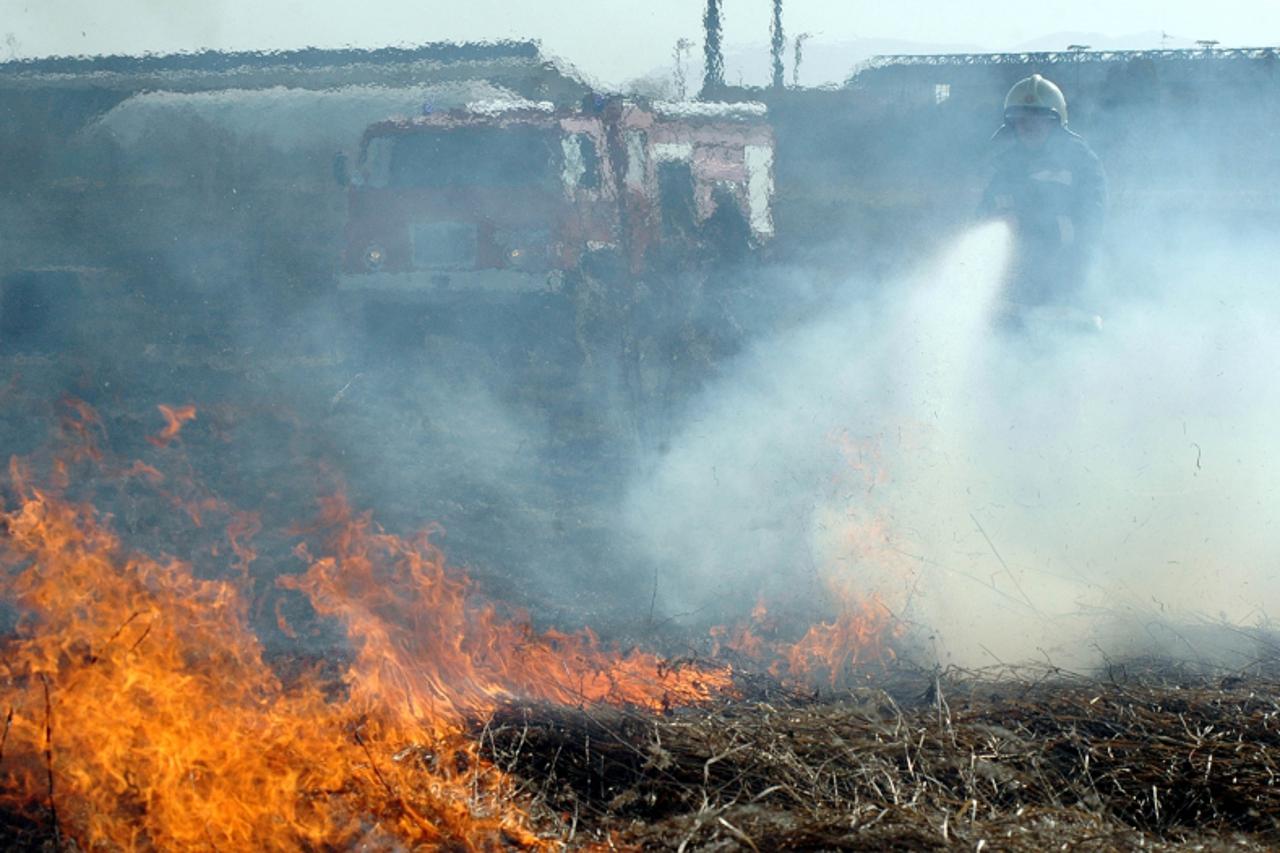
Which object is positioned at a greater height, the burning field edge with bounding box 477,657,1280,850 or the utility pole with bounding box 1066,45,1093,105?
the utility pole with bounding box 1066,45,1093,105

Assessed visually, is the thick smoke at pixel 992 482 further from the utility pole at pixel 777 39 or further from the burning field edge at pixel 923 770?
the utility pole at pixel 777 39

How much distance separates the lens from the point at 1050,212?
25.2ft

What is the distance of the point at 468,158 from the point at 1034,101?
5.28 metres

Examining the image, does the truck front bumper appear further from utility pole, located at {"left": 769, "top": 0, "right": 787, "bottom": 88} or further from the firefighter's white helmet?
utility pole, located at {"left": 769, "top": 0, "right": 787, "bottom": 88}

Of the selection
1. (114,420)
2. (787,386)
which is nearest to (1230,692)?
(787,386)

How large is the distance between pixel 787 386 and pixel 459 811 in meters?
5.47

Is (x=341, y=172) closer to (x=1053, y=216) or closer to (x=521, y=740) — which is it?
(x=1053, y=216)

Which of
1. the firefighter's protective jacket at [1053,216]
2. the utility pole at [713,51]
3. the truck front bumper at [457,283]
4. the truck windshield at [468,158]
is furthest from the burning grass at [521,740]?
the utility pole at [713,51]

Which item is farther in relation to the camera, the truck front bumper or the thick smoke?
the truck front bumper

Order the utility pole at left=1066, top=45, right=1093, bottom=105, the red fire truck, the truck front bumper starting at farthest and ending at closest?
the utility pole at left=1066, top=45, right=1093, bottom=105 < the red fire truck < the truck front bumper

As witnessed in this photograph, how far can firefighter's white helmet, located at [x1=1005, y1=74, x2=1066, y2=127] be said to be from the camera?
7984mm

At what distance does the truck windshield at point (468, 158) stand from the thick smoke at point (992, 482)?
2.98 m

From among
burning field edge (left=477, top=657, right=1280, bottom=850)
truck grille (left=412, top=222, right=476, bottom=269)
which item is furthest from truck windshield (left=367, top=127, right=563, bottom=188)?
burning field edge (left=477, top=657, right=1280, bottom=850)

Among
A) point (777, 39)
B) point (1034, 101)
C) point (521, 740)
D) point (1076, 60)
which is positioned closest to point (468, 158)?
point (1034, 101)
